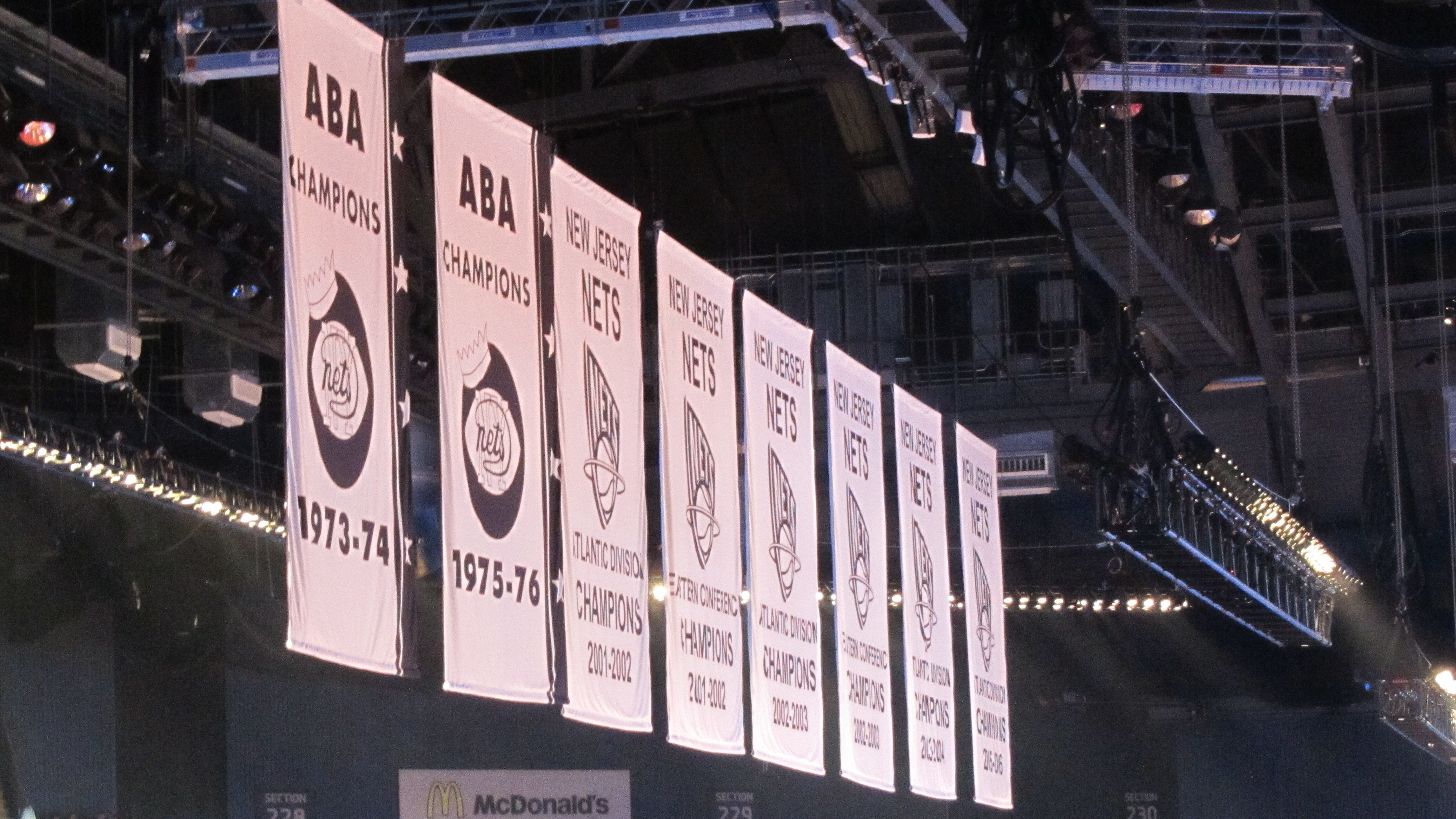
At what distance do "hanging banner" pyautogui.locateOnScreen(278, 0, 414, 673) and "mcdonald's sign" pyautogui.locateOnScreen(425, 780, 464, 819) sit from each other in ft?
45.7

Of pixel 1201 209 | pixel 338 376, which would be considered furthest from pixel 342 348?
pixel 1201 209

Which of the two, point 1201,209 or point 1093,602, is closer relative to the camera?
point 1201,209

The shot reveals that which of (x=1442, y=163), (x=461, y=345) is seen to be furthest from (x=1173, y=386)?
(x=461, y=345)

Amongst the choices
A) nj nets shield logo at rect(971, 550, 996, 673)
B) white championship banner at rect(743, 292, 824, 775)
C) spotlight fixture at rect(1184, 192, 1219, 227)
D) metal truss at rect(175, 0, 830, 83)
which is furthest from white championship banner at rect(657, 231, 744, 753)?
spotlight fixture at rect(1184, 192, 1219, 227)

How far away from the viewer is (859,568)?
11000 mm

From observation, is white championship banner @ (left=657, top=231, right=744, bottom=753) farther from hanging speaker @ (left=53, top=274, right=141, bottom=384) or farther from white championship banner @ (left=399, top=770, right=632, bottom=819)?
white championship banner @ (left=399, top=770, right=632, bottom=819)

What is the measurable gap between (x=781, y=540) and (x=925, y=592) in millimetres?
2189

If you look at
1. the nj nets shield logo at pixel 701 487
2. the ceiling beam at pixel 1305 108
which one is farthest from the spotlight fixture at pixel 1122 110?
the nj nets shield logo at pixel 701 487

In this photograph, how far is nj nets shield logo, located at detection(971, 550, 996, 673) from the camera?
1266 centimetres

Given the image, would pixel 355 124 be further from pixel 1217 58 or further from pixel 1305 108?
pixel 1305 108

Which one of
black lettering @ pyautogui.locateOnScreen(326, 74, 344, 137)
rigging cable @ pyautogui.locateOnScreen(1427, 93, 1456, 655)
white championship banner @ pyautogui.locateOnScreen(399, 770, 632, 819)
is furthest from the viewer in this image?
white championship banner @ pyautogui.locateOnScreen(399, 770, 632, 819)

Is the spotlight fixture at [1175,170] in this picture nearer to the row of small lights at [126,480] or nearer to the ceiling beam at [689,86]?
the ceiling beam at [689,86]

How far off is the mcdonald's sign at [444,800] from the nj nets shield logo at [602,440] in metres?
12.7

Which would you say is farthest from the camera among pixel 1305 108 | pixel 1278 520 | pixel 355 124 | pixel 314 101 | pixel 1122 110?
pixel 1278 520
